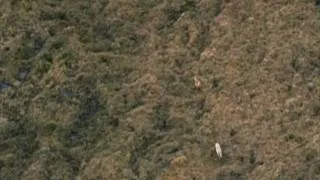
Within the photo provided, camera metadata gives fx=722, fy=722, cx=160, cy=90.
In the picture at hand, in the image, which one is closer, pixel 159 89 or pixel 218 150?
pixel 218 150

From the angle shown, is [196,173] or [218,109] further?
[218,109]

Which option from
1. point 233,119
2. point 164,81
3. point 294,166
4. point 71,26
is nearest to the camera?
point 294,166

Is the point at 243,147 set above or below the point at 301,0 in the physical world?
below

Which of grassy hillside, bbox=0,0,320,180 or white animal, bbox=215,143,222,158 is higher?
grassy hillside, bbox=0,0,320,180

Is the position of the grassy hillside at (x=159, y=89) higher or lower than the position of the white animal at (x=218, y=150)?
higher

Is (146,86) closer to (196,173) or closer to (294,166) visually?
(196,173)

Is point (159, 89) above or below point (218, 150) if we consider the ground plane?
above

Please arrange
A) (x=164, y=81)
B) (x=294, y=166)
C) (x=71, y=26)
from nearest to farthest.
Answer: (x=294, y=166) < (x=164, y=81) < (x=71, y=26)

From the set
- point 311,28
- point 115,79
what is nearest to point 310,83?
point 311,28
